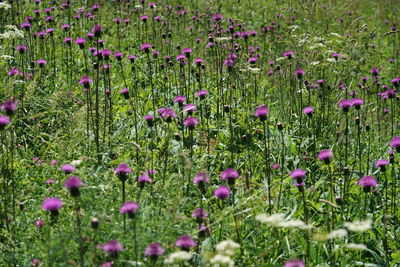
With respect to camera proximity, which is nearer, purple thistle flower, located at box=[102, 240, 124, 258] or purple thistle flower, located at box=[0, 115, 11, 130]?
purple thistle flower, located at box=[102, 240, 124, 258]

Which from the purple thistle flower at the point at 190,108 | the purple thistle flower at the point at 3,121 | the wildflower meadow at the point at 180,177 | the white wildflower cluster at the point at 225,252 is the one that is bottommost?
the wildflower meadow at the point at 180,177

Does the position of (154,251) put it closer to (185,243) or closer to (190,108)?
(185,243)

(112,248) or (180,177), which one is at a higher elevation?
(112,248)

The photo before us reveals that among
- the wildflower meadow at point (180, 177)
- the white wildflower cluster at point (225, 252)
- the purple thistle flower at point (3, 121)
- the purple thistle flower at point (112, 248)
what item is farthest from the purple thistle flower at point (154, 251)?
the purple thistle flower at point (3, 121)

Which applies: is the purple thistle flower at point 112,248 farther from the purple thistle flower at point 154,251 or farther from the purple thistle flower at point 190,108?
the purple thistle flower at point 190,108

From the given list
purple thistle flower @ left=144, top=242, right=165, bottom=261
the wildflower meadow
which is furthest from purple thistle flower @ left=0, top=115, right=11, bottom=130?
purple thistle flower @ left=144, top=242, right=165, bottom=261

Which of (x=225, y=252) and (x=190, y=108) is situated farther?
(x=190, y=108)

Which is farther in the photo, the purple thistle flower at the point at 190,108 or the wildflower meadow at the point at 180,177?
the purple thistle flower at the point at 190,108

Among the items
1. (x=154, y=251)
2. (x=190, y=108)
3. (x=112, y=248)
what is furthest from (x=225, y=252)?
(x=190, y=108)

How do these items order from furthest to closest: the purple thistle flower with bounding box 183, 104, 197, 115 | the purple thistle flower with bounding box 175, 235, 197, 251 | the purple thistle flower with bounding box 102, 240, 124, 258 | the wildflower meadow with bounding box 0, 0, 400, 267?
1. the purple thistle flower with bounding box 183, 104, 197, 115
2. the wildflower meadow with bounding box 0, 0, 400, 267
3. the purple thistle flower with bounding box 175, 235, 197, 251
4. the purple thistle flower with bounding box 102, 240, 124, 258

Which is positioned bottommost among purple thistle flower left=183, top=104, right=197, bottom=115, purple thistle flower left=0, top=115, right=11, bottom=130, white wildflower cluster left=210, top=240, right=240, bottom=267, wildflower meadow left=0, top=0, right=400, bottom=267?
wildflower meadow left=0, top=0, right=400, bottom=267

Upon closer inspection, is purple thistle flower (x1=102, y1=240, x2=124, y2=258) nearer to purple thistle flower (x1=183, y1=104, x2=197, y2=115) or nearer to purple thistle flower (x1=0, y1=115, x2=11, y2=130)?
purple thistle flower (x1=0, y1=115, x2=11, y2=130)

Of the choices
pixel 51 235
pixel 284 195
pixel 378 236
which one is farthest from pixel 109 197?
pixel 378 236

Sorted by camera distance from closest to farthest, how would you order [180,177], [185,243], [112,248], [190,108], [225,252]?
1. [225,252]
2. [112,248]
3. [185,243]
4. [190,108]
5. [180,177]
